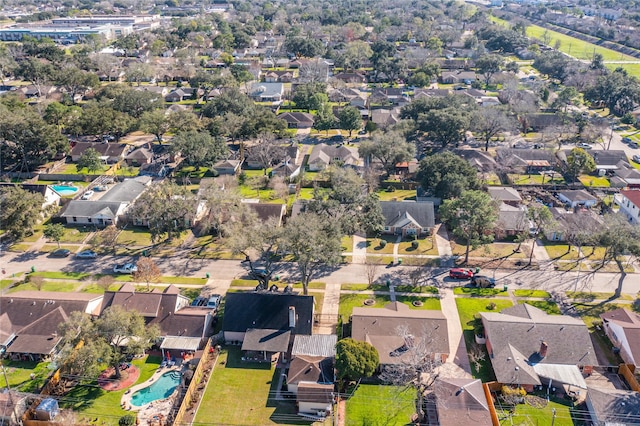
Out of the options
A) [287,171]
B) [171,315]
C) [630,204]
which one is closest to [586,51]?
[630,204]

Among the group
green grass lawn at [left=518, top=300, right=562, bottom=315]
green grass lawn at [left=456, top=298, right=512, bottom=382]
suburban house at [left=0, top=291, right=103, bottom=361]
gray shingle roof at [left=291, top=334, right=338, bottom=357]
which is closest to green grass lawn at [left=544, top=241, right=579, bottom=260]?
green grass lawn at [left=518, top=300, right=562, bottom=315]

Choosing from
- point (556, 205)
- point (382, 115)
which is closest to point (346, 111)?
point (382, 115)

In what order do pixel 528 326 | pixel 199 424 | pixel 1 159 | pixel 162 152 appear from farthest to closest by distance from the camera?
1. pixel 162 152
2. pixel 1 159
3. pixel 528 326
4. pixel 199 424

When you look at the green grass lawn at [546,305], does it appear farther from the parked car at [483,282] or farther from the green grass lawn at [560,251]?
the green grass lawn at [560,251]

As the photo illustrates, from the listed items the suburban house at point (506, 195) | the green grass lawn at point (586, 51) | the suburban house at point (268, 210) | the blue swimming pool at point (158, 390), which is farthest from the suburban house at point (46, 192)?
the green grass lawn at point (586, 51)

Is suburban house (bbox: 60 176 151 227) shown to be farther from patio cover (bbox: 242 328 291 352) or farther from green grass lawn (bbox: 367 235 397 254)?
green grass lawn (bbox: 367 235 397 254)

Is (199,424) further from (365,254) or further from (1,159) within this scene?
(1,159)

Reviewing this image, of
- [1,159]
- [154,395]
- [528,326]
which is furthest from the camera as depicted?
[1,159]

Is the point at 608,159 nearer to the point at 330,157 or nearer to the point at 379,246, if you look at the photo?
the point at 330,157
